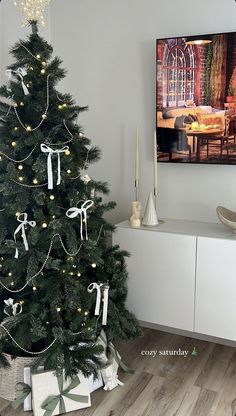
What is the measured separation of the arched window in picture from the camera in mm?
2531

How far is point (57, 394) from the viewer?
2.07m

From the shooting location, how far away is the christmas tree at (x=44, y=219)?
2.00m

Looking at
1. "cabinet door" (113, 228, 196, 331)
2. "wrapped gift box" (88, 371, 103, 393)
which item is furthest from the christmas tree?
"cabinet door" (113, 228, 196, 331)

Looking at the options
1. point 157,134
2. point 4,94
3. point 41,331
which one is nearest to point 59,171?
point 4,94

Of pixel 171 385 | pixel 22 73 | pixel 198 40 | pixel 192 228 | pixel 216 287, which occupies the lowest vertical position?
pixel 171 385

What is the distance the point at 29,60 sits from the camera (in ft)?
6.64

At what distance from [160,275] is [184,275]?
0.15 meters

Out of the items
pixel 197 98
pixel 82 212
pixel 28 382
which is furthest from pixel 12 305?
pixel 197 98

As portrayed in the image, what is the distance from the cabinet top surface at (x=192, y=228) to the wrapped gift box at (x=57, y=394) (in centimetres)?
90

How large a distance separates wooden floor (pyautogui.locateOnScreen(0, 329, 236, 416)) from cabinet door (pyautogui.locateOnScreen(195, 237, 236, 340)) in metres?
0.25

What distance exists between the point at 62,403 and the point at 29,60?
164 cm

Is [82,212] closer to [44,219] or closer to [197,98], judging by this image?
[44,219]

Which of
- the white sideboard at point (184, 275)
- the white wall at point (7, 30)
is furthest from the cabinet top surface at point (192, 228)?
the white wall at point (7, 30)

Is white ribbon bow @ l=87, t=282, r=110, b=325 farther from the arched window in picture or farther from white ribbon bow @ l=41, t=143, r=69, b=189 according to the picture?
the arched window in picture
